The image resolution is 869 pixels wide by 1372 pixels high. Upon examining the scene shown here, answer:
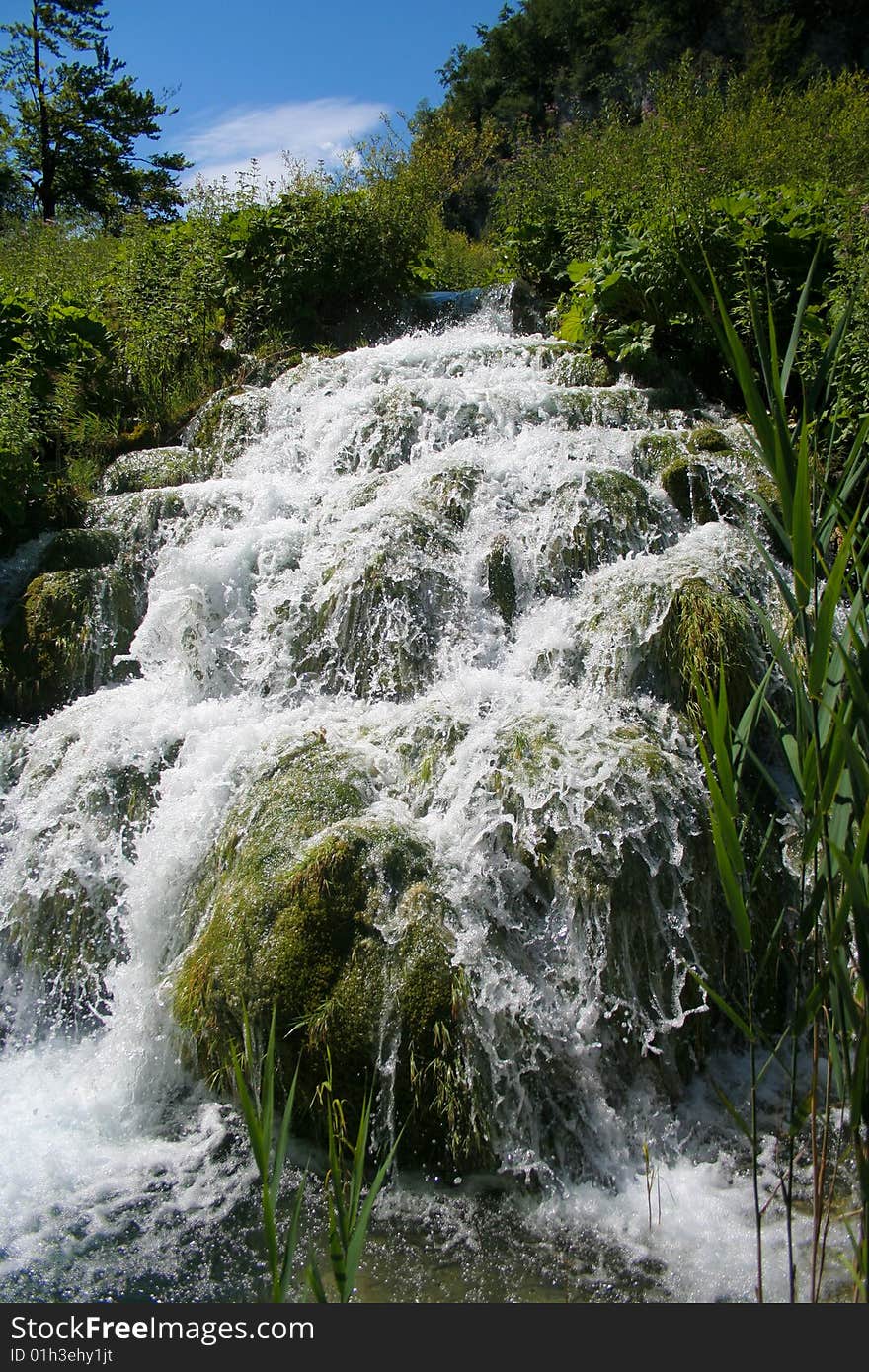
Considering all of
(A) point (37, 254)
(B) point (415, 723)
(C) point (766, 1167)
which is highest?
(A) point (37, 254)

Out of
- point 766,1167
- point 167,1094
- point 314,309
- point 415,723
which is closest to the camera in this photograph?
point 766,1167

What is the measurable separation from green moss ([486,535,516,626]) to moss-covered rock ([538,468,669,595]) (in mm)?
196

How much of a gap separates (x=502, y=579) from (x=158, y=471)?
352 cm

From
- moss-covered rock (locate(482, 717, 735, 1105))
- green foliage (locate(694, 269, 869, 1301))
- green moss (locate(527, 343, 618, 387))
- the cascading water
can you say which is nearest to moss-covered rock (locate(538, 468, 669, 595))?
the cascading water

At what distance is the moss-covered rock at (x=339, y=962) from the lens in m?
3.78

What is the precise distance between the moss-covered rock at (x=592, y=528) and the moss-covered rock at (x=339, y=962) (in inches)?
92.1

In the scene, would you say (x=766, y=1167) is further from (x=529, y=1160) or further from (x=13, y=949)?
(x=13, y=949)

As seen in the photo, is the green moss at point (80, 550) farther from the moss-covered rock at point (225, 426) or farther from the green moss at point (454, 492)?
the green moss at point (454, 492)

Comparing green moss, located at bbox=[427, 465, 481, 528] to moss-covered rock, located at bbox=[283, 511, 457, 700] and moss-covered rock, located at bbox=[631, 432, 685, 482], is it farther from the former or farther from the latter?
moss-covered rock, located at bbox=[631, 432, 685, 482]

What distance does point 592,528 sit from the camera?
6191 millimetres

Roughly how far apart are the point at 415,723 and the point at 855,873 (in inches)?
137

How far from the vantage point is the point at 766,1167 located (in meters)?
3.58
